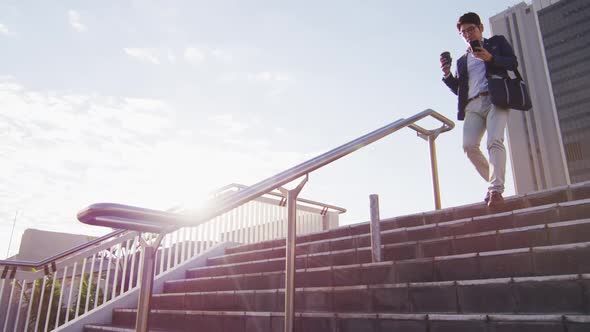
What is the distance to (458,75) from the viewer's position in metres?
3.71

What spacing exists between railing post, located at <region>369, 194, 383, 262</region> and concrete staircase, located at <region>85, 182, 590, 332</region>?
163 millimetres

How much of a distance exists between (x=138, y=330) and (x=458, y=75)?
11.3 ft

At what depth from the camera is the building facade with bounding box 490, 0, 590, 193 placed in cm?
6306

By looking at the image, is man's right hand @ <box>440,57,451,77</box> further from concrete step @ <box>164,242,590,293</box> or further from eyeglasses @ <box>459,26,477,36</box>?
concrete step @ <box>164,242,590,293</box>

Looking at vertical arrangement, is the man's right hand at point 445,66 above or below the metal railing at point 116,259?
above

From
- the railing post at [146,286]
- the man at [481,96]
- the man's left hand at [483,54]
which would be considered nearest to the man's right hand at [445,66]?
the man at [481,96]

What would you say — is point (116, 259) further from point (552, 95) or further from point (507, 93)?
point (552, 95)

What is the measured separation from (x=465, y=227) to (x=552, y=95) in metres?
79.6

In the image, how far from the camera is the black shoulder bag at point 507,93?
128 inches

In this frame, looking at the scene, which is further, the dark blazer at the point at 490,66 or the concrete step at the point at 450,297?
the dark blazer at the point at 490,66

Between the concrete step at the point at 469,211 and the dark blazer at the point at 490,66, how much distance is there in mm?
915

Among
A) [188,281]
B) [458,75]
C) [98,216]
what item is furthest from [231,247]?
[98,216]

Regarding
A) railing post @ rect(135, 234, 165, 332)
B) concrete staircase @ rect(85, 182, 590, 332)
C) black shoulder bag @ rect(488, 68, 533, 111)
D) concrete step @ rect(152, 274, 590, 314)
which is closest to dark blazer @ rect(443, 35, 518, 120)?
black shoulder bag @ rect(488, 68, 533, 111)

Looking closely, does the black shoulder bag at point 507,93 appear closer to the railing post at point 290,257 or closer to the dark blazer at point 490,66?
the dark blazer at point 490,66
